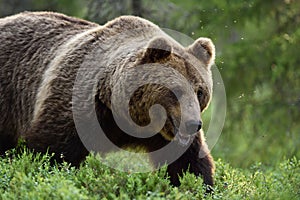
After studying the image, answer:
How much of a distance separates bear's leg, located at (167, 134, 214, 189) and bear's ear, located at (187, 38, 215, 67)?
66 centimetres

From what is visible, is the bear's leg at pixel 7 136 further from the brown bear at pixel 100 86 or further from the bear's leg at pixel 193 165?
the bear's leg at pixel 193 165

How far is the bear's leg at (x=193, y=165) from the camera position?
620cm

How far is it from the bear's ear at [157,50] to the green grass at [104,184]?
91cm

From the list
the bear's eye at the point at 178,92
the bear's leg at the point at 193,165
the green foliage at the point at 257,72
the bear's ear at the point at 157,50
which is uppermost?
the bear's ear at the point at 157,50

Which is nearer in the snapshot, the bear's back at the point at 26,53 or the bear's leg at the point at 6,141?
the bear's back at the point at 26,53

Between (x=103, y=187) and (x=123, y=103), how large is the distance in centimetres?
98

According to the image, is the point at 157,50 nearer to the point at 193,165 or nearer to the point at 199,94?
the point at 199,94

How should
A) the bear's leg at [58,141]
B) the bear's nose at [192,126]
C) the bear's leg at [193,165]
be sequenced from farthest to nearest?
1. the bear's leg at [193,165]
2. the bear's leg at [58,141]
3. the bear's nose at [192,126]

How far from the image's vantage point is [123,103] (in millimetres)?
5945

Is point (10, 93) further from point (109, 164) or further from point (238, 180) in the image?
point (238, 180)

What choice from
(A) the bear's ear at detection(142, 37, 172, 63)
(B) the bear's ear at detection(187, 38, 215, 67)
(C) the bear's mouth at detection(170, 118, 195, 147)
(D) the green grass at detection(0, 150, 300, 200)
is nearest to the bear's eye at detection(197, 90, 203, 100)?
(C) the bear's mouth at detection(170, 118, 195, 147)

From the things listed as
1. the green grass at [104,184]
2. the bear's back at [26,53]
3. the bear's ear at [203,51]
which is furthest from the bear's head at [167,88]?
the bear's back at [26,53]

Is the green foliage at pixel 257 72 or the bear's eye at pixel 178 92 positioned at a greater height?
the bear's eye at pixel 178 92

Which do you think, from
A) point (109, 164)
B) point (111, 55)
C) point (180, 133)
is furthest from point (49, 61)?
point (180, 133)
